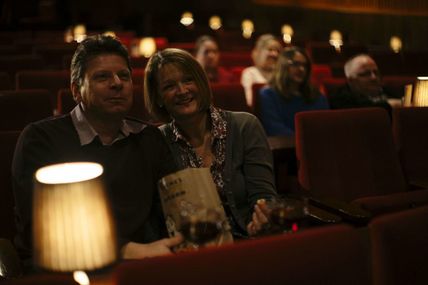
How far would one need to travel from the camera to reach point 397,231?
3.92 ft

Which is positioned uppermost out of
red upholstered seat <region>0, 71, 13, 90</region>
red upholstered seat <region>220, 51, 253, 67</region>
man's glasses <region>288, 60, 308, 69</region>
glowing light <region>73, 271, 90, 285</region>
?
red upholstered seat <region>220, 51, 253, 67</region>

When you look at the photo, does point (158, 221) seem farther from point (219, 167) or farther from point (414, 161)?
point (414, 161)

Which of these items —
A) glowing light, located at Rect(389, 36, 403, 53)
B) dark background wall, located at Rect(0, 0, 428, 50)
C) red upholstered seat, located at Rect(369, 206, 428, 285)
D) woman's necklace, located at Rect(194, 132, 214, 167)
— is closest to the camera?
red upholstered seat, located at Rect(369, 206, 428, 285)

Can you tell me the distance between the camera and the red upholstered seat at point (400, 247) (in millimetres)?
1178

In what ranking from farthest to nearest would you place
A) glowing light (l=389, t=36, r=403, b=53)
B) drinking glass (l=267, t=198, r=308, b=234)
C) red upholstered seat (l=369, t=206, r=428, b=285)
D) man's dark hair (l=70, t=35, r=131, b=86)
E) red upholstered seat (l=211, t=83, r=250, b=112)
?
glowing light (l=389, t=36, r=403, b=53) < red upholstered seat (l=211, t=83, r=250, b=112) < man's dark hair (l=70, t=35, r=131, b=86) < drinking glass (l=267, t=198, r=308, b=234) < red upholstered seat (l=369, t=206, r=428, b=285)

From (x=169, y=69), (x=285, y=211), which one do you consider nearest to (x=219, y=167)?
(x=169, y=69)

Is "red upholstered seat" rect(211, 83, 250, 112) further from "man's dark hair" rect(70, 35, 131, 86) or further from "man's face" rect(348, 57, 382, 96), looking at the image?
"man's dark hair" rect(70, 35, 131, 86)

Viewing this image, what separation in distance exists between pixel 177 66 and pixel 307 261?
4.22 ft

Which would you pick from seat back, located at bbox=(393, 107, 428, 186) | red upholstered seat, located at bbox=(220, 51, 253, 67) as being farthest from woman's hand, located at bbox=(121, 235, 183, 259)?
red upholstered seat, located at bbox=(220, 51, 253, 67)

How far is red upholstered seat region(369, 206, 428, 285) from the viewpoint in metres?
1.18

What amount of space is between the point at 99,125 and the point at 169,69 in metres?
0.37

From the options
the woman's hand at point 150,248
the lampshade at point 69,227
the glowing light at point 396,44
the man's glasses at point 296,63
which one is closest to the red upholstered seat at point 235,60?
the glowing light at point 396,44

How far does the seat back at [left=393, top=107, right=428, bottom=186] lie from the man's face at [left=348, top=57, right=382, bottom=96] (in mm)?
1049

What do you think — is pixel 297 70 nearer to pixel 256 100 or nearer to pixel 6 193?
pixel 256 100
